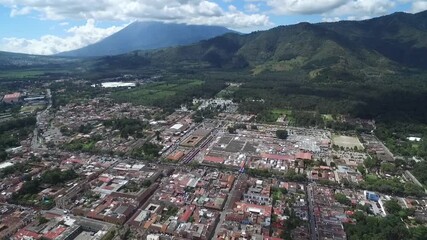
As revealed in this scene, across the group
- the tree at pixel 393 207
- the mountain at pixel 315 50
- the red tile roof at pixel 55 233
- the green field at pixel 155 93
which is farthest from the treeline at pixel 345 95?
the red tile roof at pixel 55 233

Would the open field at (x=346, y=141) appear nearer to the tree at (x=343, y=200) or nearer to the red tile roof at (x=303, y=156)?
the red tile roof at (x=303, y=156)

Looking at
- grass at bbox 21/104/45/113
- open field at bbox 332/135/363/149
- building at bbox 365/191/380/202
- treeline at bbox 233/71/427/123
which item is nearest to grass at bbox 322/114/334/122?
treeline at bbox 233/71/427/123

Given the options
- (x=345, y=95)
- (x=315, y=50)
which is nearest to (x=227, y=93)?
(x=345, y=95)

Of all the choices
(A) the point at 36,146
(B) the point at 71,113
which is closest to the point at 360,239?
(A) the point at 36,146

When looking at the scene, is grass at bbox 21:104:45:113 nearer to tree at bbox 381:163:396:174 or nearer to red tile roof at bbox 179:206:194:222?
red tile roof at bbox 179:206:194:222

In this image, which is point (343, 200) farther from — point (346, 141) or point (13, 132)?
point (13, 132)

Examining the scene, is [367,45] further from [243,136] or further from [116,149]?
[116,149]
